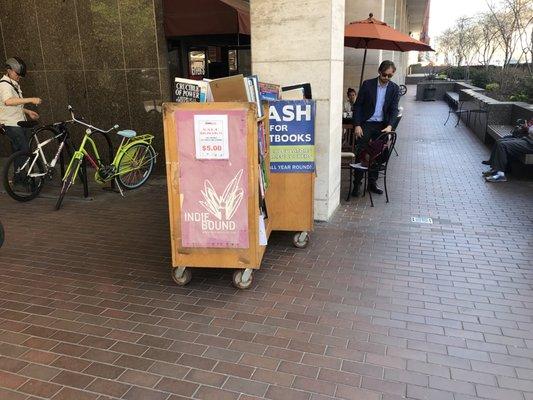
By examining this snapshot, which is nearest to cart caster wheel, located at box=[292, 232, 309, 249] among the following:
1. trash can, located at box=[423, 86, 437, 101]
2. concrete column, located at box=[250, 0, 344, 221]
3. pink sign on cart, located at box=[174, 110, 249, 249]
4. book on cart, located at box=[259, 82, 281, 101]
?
concrete column, located at box=[250, 0, 344, 221]

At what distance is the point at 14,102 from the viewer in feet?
22.1

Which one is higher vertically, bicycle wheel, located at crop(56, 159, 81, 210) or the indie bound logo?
the indie bound logo

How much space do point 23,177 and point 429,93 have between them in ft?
66.6

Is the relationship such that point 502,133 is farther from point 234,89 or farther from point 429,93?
point 429,93

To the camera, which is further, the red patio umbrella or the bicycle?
the red patio umbrella

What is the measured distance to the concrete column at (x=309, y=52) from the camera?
511cm

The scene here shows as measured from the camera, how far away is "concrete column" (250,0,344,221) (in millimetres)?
5109

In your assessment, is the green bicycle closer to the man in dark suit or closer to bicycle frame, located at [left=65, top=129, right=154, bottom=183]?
bicycle frame, located at [left=65, top=129, right=154, bottom=183]

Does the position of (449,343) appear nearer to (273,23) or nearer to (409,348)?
(409,348)

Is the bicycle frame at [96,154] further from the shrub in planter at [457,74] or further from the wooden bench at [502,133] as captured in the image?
the shrub in planter at [457,74]

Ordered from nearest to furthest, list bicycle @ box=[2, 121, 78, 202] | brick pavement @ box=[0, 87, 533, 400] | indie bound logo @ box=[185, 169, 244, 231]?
brick pavement @ box=[0, 87, 533, 400] < indie bound logo @ box=[185, 169, 244, 231] < bicycle @ box=[2, 121, 78, 202]

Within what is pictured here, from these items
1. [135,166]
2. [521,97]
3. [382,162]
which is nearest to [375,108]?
[382,162]

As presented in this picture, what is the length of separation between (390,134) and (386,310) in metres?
3.32

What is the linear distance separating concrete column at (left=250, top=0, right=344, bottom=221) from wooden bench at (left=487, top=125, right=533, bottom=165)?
3634 mm
